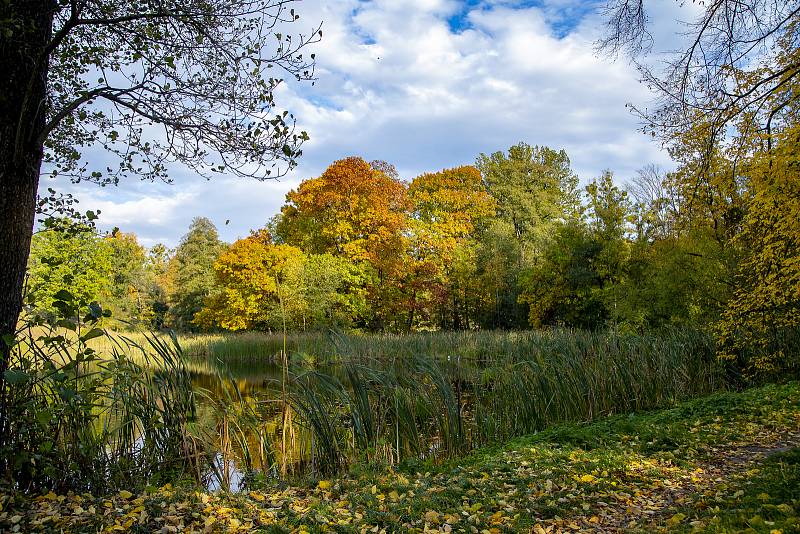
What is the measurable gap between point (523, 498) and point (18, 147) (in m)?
4.41

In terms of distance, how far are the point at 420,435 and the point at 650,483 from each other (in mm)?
2339

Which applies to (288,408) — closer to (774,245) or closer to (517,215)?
(774,245)

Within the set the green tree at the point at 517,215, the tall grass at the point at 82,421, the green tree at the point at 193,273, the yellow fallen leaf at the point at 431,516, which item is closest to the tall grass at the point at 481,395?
the tall grass at the point at 82,421

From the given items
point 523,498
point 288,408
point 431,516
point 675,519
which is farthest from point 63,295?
point 675,519

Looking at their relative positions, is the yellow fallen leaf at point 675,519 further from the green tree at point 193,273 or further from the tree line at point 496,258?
the green tree at point 193,273

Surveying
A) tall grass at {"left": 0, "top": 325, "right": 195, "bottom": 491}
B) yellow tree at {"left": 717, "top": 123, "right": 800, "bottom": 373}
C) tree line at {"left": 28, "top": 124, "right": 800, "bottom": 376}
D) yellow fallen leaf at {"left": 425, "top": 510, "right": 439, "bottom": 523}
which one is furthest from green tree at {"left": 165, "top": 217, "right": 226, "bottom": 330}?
yellow fallen leaf at {"left": 425, "top": 510, "right": 439, "bottom": 523}

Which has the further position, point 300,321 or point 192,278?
point 192,278

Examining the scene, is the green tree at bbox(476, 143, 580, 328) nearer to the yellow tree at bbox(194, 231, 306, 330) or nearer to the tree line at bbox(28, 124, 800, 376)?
the tree line at bbox(28, 124, 800, 376)

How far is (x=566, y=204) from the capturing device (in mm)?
31688

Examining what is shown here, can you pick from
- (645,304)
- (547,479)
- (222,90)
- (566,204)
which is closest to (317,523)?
A: (547,479)

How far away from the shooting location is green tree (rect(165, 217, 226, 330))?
118 feet

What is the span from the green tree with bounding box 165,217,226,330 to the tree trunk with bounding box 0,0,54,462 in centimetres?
3126

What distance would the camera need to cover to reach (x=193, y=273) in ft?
121

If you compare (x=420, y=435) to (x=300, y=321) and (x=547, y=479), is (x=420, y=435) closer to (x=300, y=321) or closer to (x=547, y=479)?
(x=547, y=479)
